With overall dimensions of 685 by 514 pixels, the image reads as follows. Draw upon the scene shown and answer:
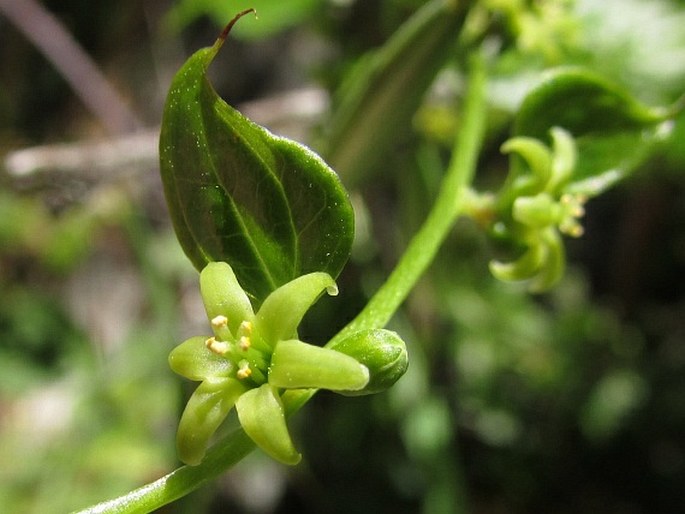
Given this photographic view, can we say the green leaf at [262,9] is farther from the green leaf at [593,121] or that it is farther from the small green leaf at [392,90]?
the green leaf at [593,121]

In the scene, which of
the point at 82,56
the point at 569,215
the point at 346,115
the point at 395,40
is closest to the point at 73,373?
the point at 82,56

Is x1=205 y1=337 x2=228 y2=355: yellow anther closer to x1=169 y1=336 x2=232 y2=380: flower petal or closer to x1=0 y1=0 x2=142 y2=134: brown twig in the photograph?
x1=169 y1=336 x2=232 y2=380: flower petal

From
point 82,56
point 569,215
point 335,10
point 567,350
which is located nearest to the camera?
point 569,215

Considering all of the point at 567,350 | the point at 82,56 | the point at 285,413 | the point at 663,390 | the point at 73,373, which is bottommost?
the point at 663,390

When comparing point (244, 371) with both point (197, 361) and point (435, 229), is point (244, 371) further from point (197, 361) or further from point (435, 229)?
point (435, 229)

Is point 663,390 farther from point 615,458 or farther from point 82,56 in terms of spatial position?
point 82,56

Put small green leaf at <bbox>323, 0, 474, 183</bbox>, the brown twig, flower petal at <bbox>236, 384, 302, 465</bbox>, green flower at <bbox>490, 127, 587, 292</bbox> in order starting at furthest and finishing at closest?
1. the brown twig
2. small green leaf at <bbox>323, 0, 474, 183</bbox>
3. green flower at <bbox>490, 127, 587, 292</bbox>
4. flower petal at <bbox>236, 384, 302, 465</bbox>

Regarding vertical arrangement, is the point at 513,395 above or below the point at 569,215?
below

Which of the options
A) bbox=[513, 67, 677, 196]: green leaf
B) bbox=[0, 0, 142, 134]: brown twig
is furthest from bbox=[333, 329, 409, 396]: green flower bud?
bbox=[0, 0, 142, 134]: brown twig
